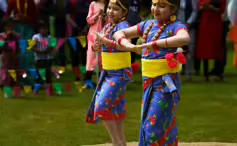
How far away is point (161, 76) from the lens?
468 centimetres

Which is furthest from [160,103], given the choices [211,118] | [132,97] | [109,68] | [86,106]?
[132,97]

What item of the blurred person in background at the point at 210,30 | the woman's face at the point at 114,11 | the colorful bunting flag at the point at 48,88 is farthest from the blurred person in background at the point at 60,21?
the woman's face at the point at 114,11

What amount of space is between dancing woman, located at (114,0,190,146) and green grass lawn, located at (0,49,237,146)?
177 centimetres

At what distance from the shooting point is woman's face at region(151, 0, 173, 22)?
4684 mm

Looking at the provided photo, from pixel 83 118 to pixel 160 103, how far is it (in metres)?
3.11

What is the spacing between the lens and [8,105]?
8.58 m

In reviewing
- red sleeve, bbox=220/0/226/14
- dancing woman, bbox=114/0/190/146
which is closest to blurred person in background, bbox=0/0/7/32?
red sleeve, bbox=220/0/226/14

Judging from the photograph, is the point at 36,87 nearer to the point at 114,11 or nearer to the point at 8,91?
the point at 8,91

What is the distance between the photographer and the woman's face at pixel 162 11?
15.4ft

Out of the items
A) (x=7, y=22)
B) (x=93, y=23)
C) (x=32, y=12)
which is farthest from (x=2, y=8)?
(x=93, y=23)

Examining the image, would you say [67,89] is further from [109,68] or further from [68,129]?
[109,68]

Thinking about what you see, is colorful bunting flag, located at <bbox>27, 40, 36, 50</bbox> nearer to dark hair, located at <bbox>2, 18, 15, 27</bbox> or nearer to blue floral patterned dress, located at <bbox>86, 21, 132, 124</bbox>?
dark hair, located at <bbox>2, 18, 15, 27</bbox>

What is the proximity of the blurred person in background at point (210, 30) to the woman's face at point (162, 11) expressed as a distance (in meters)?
5.66

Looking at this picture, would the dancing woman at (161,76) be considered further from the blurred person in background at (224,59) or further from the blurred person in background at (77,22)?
the blurred person in background at (224,59)
